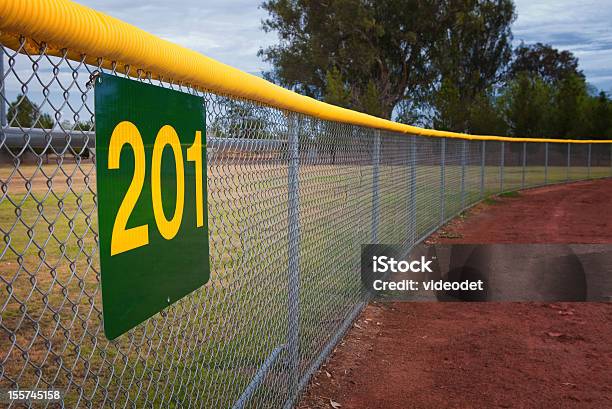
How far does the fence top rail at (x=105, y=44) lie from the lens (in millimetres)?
1671

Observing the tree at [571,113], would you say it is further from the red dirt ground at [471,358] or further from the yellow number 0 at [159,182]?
the yellow number 0 at [159,182]

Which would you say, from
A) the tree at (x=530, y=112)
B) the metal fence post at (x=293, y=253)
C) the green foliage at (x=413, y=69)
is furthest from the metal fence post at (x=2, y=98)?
the tree at (x=530, y=112)

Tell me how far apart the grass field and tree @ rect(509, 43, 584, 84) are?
186 feet

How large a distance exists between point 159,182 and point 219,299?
1892mm

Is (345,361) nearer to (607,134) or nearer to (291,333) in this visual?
(291,333)

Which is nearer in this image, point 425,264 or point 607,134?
point 425,264

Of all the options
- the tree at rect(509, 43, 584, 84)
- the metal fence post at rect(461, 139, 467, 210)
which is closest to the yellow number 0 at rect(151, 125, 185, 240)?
the metal fence post at rect(461, 139, 467, 210)

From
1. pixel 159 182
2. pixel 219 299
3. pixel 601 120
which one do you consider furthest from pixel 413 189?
pixel 601 120

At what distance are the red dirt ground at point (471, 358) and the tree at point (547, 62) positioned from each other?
58.0 m

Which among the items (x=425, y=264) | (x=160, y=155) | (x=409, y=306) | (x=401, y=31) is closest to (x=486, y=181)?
(x=425, y=264)

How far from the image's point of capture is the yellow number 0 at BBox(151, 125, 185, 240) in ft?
7.27

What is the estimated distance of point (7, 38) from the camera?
1.78 m

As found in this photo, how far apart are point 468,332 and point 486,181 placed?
16159 mm

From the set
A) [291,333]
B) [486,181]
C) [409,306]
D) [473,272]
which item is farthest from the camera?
[486,181]
